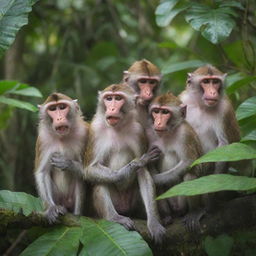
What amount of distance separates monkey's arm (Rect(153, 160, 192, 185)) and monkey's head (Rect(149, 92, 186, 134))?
0.44 metres

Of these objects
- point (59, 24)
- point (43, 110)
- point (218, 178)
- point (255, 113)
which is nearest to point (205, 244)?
point (218, 178)

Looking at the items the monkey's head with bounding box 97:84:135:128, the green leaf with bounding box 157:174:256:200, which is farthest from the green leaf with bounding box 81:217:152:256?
the monkey's head with bounding box 97:84:135:128

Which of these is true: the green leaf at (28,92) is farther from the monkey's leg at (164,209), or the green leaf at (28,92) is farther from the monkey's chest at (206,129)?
the monkey's leg at (164,209)

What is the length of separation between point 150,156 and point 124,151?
0.36 meters

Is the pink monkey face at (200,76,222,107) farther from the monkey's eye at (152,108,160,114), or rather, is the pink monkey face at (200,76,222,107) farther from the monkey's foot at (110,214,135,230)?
the monkey's foot at (110,214,135,230)

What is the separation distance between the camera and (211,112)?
5.78 metres

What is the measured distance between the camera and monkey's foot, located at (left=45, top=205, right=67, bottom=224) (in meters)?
4.80

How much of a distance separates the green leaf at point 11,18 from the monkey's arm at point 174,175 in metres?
2.15

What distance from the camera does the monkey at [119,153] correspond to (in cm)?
525

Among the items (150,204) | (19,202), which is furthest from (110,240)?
(19,202)

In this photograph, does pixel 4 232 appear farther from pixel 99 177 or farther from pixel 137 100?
pixel 137 100

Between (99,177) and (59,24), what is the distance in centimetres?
594

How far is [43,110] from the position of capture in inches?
216

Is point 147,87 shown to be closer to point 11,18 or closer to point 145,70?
point 145,70
